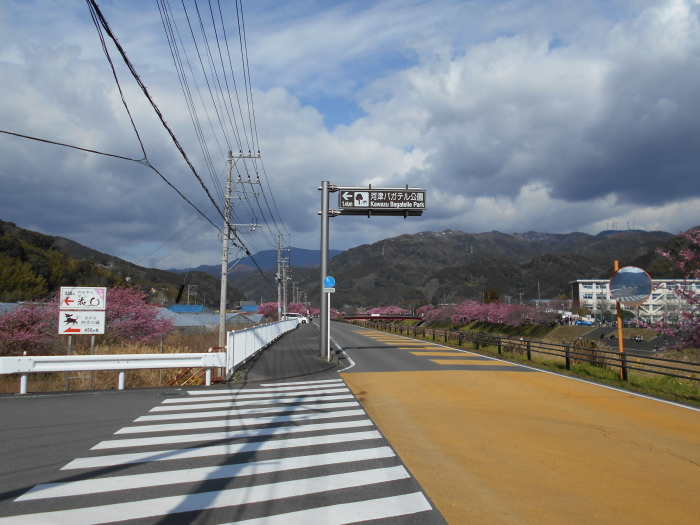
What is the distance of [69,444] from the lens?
703 centimetres

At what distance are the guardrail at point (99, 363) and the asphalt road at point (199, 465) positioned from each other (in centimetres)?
117

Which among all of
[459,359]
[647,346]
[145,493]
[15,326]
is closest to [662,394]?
[459,359]

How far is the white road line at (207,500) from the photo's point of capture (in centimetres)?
450

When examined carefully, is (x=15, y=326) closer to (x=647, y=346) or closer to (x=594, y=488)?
(x=594, y=488)

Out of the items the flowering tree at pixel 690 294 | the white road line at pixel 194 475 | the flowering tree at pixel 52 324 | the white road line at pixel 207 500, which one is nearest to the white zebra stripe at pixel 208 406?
the white road line at pixel 194 475

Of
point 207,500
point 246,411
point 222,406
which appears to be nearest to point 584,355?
point 246,411

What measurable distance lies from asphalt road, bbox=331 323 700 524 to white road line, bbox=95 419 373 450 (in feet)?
2.71

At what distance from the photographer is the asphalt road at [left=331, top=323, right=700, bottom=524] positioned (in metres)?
4.92

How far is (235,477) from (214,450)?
4.09 ft

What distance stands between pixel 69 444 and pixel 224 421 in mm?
2475

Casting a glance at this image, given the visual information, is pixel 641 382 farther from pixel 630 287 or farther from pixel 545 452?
pixel 545 452

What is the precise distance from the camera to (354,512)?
4.68 meters

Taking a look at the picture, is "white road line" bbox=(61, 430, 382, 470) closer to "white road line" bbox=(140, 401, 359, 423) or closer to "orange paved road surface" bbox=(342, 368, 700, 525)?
"orange paved road surface" bbox=(342, 368, 700, 525)

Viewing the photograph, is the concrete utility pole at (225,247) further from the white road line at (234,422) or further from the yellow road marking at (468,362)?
the white road line at (234,422)
